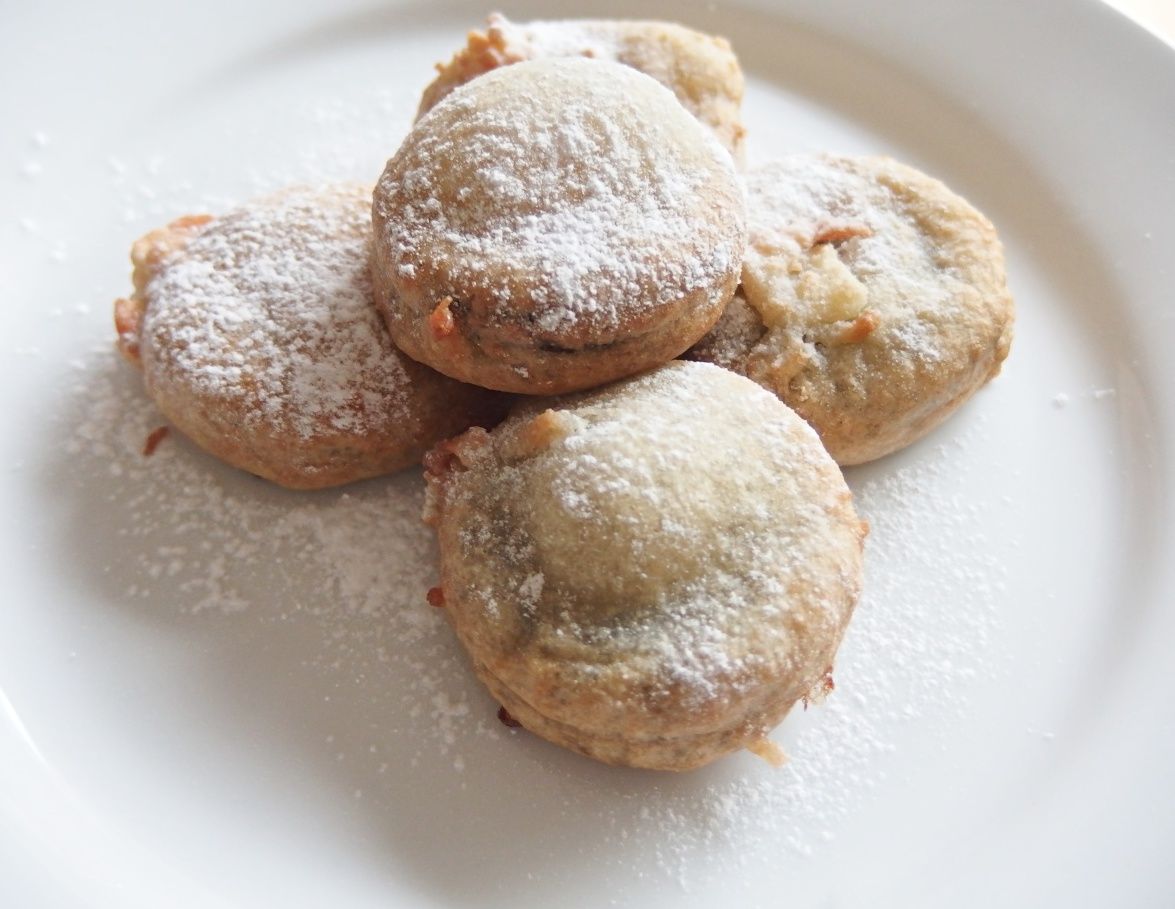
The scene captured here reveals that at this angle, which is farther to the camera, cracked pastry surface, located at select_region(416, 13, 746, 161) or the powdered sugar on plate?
cracked pastry surface, located at select_region(416, 13, 746, 161)

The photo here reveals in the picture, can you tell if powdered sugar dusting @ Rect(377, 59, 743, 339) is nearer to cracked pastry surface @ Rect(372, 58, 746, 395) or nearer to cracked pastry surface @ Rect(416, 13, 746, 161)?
cracked pastry surface @ Rect(372, 58, 746, 395)

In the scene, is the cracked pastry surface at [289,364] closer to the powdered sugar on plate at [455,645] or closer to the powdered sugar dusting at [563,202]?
the powdered sugar on plate at [455,645]

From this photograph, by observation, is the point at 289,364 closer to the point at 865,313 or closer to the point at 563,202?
the point at 563,202

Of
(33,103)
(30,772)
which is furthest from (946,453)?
(33,103)

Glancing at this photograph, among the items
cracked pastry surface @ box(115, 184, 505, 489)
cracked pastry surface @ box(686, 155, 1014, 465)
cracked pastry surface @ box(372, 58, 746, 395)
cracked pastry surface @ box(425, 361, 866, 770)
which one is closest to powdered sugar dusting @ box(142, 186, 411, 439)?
cracked pastry surface @ box(115, 184, 505, 489)

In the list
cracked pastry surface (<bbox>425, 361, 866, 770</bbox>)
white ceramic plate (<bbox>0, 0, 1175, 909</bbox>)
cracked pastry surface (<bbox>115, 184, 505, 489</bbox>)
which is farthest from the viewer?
cracked pastry surface (<bbox>115, 184, 505, 489</bbox>)

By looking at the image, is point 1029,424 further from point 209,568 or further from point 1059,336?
point 209,568
